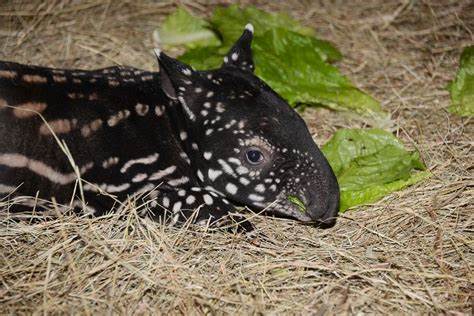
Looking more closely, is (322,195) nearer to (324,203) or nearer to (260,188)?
(324,203)

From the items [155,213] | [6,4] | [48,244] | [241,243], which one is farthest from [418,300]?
[6,4]

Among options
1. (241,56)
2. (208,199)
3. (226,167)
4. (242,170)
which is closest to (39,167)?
(208,199)

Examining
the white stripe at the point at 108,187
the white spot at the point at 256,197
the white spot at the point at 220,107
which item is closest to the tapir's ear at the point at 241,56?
the white spot at the point at 220,107

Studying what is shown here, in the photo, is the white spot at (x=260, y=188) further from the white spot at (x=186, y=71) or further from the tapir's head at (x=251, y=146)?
the white spot at (x=186, y=71)

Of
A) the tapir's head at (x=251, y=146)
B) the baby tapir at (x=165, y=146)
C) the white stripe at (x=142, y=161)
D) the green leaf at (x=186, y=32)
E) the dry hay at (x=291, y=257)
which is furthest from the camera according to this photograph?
the green leaf at (x=186, y=32)

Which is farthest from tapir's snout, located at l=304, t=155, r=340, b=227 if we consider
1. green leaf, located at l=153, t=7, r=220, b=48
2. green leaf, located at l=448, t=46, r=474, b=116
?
green leaf, located at l=153, t=7, r=220, b=48

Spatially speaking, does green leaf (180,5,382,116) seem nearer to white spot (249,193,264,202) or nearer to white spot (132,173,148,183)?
white spot (249,193,264,202)

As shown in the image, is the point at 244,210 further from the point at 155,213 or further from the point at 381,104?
the point at 381,104
